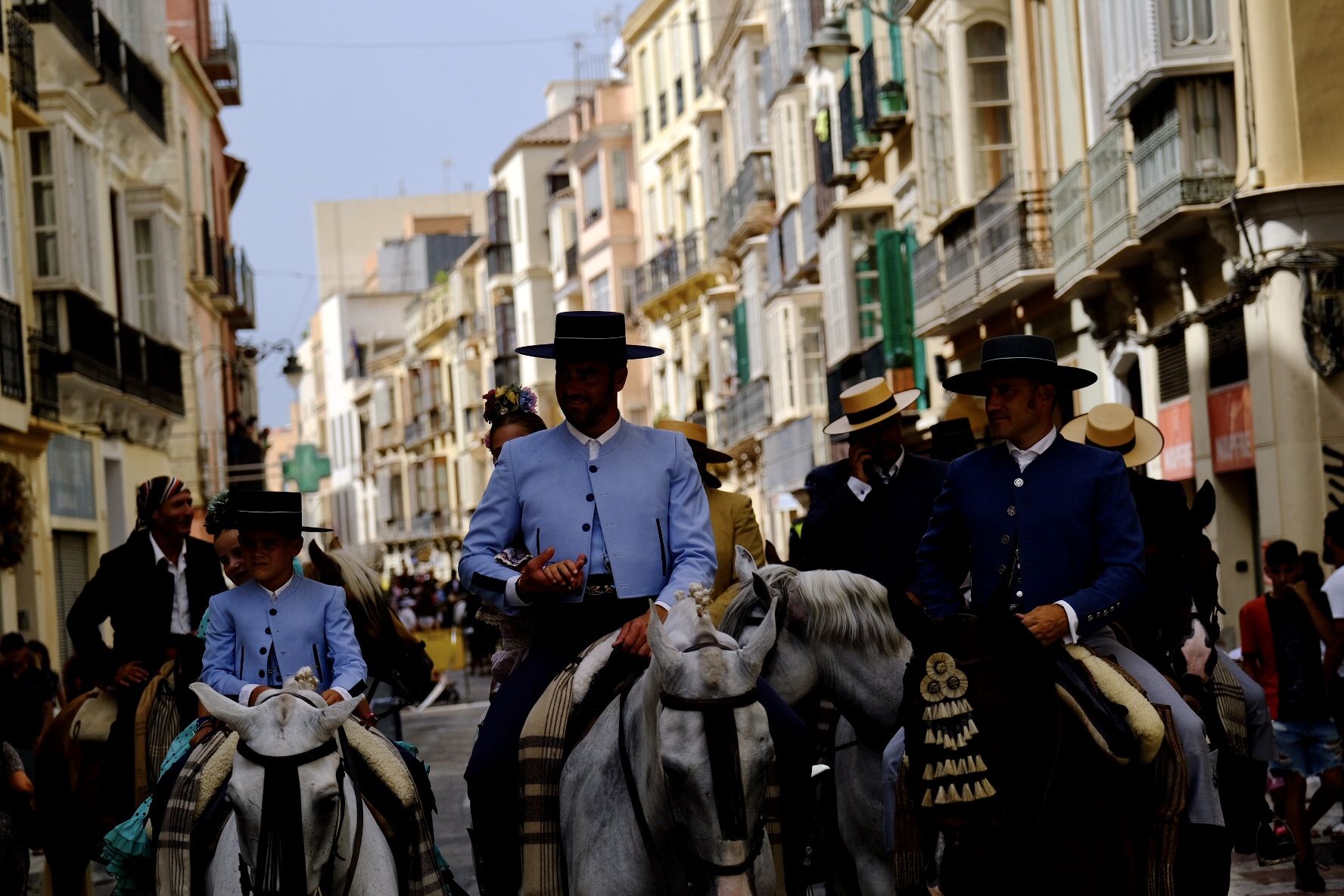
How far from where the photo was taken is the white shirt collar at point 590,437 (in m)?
7.41

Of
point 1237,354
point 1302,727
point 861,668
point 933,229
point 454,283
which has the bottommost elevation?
point 1302,727

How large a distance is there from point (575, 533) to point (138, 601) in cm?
439

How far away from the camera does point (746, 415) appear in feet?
169

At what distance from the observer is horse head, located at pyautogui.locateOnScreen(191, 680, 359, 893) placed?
6.99 meters

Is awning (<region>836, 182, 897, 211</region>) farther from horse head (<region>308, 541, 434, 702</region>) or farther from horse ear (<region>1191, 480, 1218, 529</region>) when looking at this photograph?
horse ear (<region>1191, 480, 1218, 529</region>)

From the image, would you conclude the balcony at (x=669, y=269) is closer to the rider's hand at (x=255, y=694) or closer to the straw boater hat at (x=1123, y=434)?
the straw boater hat at (x=1123, y=434)

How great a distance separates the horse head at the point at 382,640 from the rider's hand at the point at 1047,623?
4350 mm

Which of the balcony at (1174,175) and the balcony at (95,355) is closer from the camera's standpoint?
the balcony at (1174,175)

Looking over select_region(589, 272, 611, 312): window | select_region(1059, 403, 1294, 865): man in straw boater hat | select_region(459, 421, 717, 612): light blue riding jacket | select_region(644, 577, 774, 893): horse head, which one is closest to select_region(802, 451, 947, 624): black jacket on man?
select_region(1059, 403, 1294, 865): man in straw boater hat

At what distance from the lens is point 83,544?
30.3 metres

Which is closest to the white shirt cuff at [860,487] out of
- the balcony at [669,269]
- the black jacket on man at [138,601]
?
the black jacket on man at [138,601]

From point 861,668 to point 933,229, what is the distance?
22.8 m

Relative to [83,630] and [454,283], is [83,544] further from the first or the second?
[454,283]

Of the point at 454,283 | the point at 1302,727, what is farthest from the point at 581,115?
the point at 1302,727
